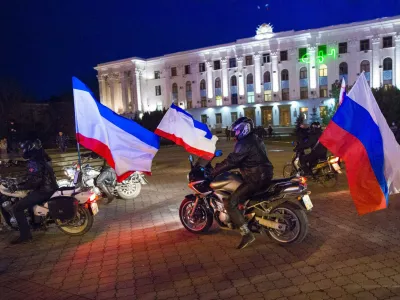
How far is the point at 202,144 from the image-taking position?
814 centimetres

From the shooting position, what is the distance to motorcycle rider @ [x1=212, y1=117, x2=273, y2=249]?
5.23 m

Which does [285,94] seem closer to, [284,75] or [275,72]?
[284,75]

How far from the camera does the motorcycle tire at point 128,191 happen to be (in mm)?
9797

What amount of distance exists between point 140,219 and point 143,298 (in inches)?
144

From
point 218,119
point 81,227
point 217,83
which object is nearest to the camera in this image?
point 81,227

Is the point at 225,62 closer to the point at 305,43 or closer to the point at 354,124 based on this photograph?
the point at 305,43

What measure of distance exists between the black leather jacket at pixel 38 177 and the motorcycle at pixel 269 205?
2.52 meters

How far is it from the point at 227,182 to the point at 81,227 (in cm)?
Answer: 290

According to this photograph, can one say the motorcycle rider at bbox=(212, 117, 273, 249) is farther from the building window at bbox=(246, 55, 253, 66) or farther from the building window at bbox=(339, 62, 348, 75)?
the building window at bbox=(246, 55, 253, 66)

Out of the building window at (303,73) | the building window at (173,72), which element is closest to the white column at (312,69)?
the building window at (303,73)

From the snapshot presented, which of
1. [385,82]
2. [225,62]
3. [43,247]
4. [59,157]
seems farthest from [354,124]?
[225,62]

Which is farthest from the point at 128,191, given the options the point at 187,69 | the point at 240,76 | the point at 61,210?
the point at 187,69

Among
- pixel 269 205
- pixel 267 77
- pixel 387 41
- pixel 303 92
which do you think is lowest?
pixel 269 205

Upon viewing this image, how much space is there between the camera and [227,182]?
5574mm
